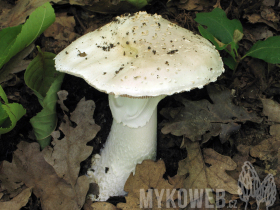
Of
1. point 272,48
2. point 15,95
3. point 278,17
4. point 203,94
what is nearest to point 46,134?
point 15,95

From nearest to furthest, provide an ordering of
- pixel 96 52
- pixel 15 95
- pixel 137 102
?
pixel 96 52 → pixel 137 102 → pixel 15 95

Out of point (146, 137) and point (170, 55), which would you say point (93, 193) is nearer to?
point (146, 137)

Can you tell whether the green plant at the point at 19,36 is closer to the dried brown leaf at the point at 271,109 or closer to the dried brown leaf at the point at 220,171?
the dried brown leaf at the point at 220,171

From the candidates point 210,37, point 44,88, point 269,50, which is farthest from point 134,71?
point 269,50

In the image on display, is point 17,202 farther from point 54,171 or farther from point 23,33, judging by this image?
point 23,33

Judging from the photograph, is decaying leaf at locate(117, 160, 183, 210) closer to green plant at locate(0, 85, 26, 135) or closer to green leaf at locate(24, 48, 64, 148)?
green leaf at locate(24, 48, 64, 148)

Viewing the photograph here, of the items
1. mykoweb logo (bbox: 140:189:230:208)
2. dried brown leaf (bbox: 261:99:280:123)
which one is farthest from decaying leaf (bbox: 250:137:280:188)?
mykoweb logo (bbox: 140:189:230:208)
